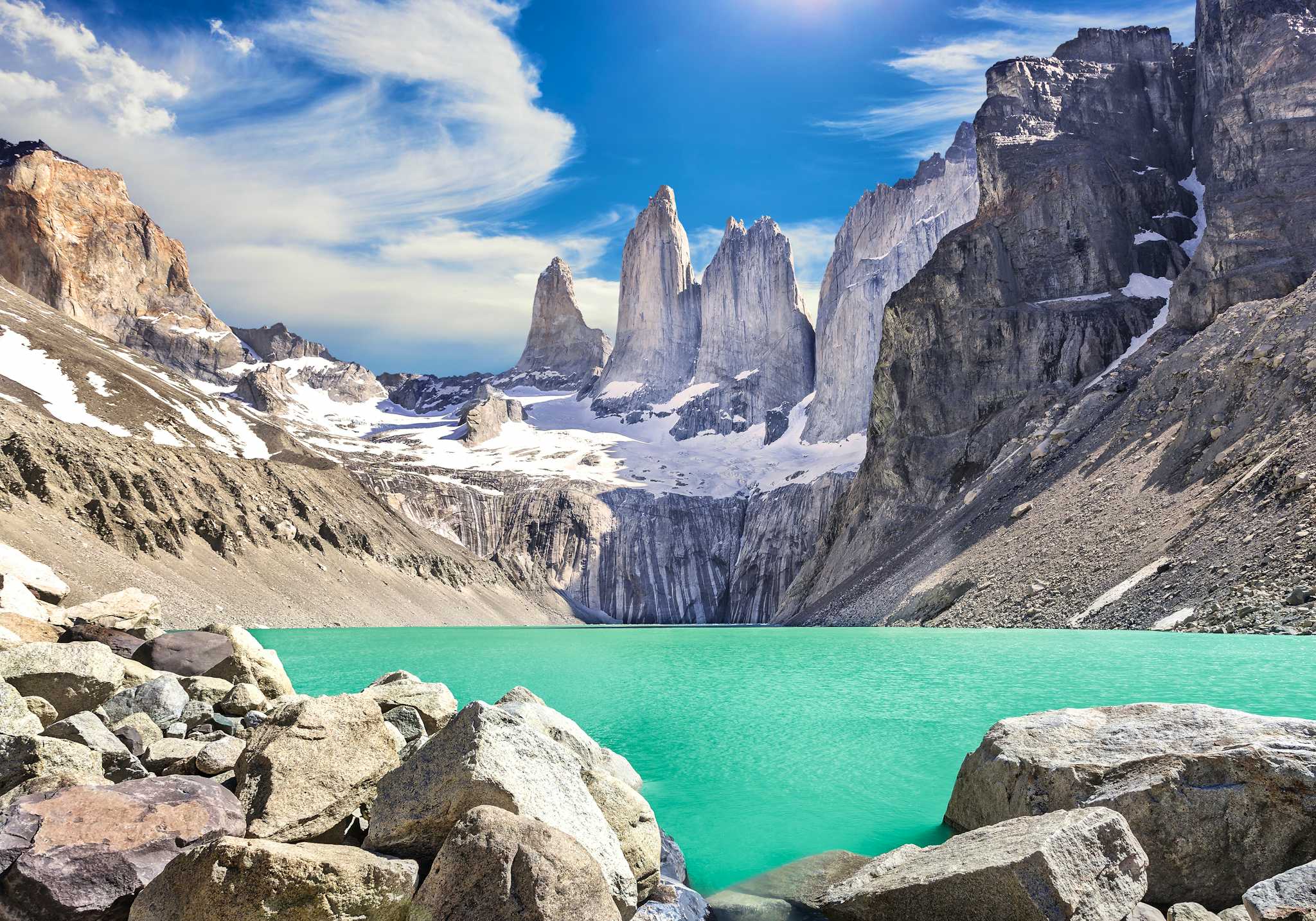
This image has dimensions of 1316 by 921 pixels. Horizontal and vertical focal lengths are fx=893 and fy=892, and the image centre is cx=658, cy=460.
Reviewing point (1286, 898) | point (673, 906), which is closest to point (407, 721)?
point (673, 906)

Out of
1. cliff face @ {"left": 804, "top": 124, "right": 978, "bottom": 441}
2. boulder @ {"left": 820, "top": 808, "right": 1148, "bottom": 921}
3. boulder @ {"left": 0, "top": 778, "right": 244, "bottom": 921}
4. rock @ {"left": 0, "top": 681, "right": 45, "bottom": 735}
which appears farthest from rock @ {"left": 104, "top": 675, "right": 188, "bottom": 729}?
cliff face @ {"left": 804, "top": 124, "right": 978, "bottom": 441}

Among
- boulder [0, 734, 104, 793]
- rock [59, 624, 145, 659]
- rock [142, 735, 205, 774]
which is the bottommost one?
rock [59, 624, 145, 659]

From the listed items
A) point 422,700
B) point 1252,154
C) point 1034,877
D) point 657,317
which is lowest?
point 422,700

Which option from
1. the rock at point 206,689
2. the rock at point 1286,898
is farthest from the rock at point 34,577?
the rock at point 1286,898

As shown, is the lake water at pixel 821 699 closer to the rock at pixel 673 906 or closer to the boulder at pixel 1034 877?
the rock at pixel 673 906

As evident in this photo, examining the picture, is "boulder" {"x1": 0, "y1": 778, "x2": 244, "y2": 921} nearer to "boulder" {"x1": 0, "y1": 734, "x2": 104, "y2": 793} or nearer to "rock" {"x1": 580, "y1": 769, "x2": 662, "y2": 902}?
"boulder" {"x1": 0, "y1": 734, "x2": 104, "y2": 793}

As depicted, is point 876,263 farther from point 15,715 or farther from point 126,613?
point 15,715
